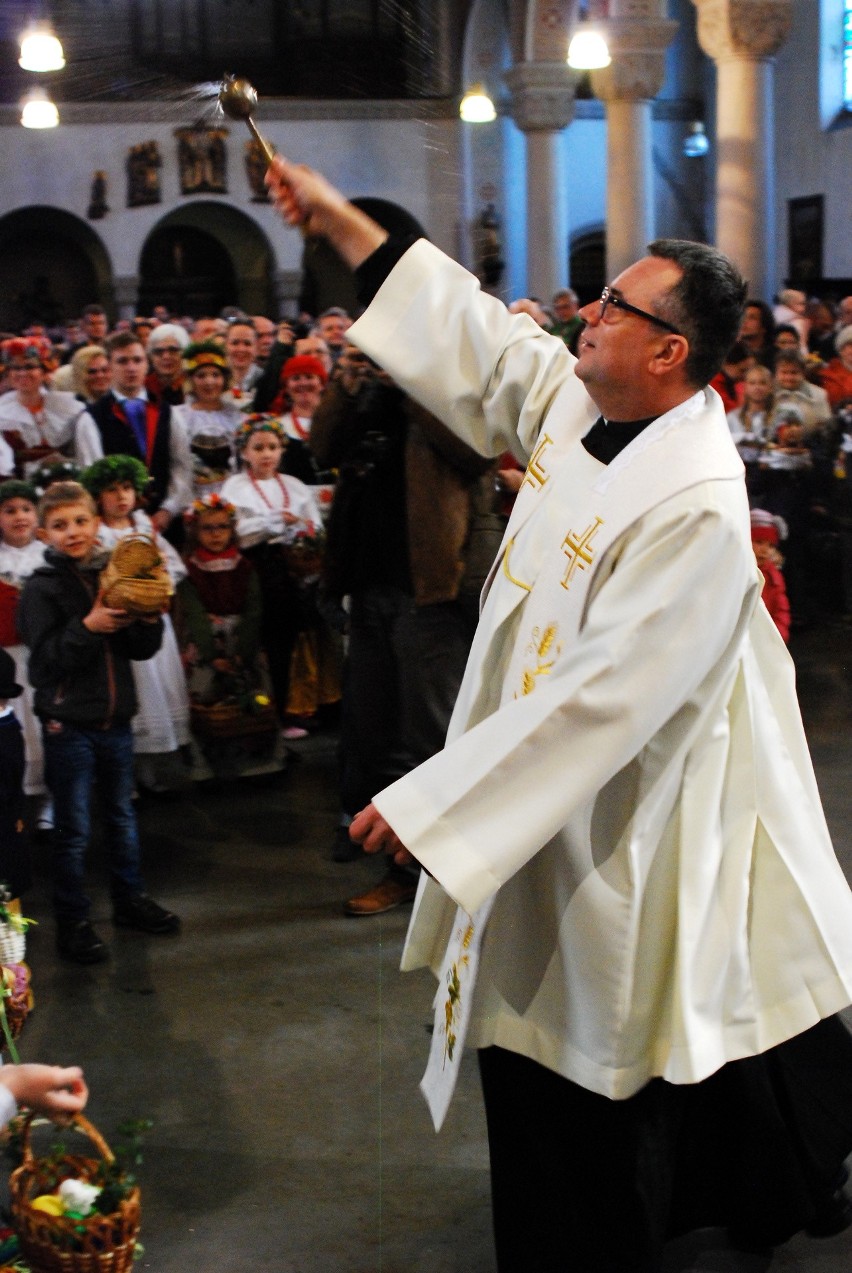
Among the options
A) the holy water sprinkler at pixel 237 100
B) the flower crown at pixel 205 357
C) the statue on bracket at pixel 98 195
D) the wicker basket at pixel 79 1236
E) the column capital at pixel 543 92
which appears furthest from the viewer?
the statue on bracket at pixel 98 195

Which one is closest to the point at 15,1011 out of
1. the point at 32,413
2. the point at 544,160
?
the point at 32,413

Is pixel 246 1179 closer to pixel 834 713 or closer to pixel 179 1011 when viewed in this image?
pixel 179 1011

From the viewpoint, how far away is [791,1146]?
265 cm

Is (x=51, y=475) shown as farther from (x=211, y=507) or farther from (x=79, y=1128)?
(x=79, y=1128)

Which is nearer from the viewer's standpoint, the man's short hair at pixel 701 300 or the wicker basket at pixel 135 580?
the man's short hair at pixel 701 300

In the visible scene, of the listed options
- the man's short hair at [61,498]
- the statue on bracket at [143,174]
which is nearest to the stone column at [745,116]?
the man's short hair at [61,498]

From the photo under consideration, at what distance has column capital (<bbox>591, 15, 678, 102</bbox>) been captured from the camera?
12.1 metres

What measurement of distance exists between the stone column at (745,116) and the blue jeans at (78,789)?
7.95m

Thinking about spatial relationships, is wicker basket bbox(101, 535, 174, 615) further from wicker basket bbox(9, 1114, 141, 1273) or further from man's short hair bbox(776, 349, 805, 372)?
man's short hair bbox(776, 349, 805, 372)

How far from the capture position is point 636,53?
12.1 meters

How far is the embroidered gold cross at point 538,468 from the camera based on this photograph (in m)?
2.59

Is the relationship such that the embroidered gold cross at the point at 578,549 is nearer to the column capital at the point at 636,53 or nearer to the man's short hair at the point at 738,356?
the man's short hair at the point at 738,356

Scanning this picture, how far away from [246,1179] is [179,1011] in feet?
2.76

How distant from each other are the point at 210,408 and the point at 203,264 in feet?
60.3
